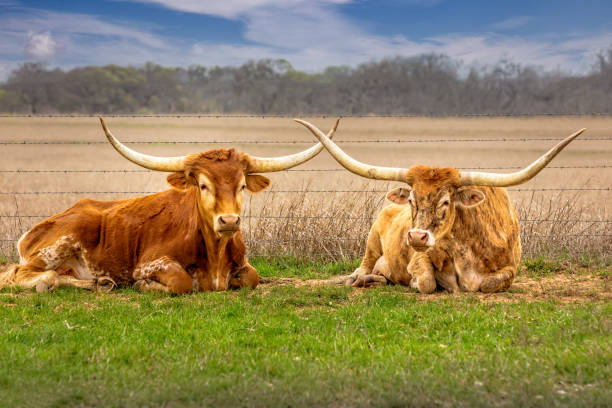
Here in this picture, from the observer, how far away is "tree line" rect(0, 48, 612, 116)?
34062mm

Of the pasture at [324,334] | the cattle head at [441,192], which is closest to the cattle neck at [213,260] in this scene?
the pasture at [324,334]

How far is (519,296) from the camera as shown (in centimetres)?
695

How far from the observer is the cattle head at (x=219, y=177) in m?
6.69

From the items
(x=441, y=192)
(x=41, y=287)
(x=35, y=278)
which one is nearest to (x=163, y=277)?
(x=41, y=287)

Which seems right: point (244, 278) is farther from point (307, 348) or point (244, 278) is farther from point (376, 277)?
point (307, 348)

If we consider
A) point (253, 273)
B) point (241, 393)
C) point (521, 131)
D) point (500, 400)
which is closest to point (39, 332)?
point (241, 393)

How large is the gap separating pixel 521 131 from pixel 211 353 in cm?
2959

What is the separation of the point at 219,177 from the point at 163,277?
1.19 metres

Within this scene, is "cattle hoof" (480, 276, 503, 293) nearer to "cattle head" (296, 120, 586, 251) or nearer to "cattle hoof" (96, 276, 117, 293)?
"cattle head" (296, 120, 586, 251)

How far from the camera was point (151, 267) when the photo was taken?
7.25 m

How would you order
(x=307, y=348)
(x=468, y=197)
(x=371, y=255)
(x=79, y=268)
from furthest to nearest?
1. (x=371, y=255)
2. (x=79, y=268)
3. (x=468, y=197)
4. (x=307, y=348)

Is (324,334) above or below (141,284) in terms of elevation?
above

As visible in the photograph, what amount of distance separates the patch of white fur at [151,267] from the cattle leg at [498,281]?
10.3 feet

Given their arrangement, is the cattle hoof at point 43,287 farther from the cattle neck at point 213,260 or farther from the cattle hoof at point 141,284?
the cattle neck at point 213,260
